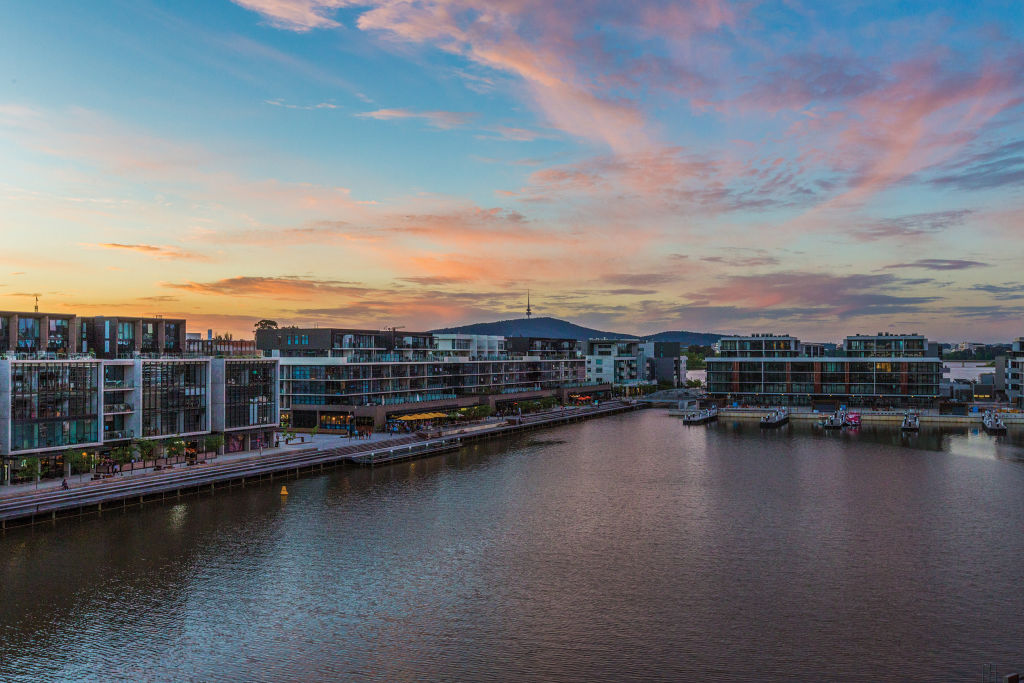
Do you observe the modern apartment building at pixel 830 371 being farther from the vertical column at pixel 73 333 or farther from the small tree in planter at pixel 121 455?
the vertical column at pixel 73 333

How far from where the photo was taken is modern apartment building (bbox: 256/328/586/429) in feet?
337

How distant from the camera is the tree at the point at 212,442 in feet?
236

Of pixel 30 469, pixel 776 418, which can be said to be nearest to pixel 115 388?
pixel 30 469

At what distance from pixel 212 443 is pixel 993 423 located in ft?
371

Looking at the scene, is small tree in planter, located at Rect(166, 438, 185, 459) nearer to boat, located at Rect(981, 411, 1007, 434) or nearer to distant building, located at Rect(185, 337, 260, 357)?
distant building, located at Rect(185, 337, 260, 357)

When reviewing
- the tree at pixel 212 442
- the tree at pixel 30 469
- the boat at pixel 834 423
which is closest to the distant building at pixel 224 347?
the tree at pixel 212 442

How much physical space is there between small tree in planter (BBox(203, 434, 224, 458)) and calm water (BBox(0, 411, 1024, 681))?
9629mm

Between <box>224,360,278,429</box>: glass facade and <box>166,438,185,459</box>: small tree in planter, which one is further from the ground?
<box>224,360,278,429</box>: glass facade

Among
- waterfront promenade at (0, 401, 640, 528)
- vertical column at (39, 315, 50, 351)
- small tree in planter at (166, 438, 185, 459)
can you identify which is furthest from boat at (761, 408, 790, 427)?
vertical column at (39, 315, 50, 351)

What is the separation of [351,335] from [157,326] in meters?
38.1

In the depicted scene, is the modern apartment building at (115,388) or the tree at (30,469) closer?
the tree at (30,469)

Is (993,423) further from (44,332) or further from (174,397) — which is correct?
(44,332)

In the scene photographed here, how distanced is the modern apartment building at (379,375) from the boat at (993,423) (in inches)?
3115

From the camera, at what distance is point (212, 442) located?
71.8 metres
